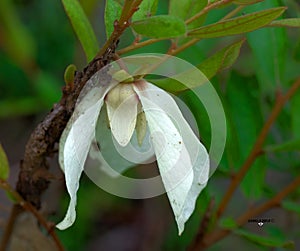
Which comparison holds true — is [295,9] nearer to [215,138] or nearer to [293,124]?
[293,124]

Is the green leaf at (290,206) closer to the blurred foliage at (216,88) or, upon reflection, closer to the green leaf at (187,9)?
the blurred foliage at (216,88)

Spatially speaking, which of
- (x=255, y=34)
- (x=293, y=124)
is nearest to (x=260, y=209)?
(x=293, y=124)

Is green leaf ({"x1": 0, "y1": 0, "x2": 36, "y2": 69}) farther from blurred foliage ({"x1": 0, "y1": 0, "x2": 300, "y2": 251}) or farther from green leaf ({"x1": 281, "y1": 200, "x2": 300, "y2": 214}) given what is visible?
green leaf ({"x1": 281, "y1": 200, "x2": 300, "y2": 214})

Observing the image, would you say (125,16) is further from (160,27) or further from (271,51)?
(271,51)

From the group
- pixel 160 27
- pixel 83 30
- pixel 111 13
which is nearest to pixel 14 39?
pixel 83 30

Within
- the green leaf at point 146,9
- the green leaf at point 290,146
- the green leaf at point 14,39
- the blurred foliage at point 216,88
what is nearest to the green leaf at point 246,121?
the blurred foliage at point 216,88

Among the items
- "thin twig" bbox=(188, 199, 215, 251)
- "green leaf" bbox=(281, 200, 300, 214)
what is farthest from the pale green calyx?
"green leaf" bbox=(281, 200, 300, 214)
